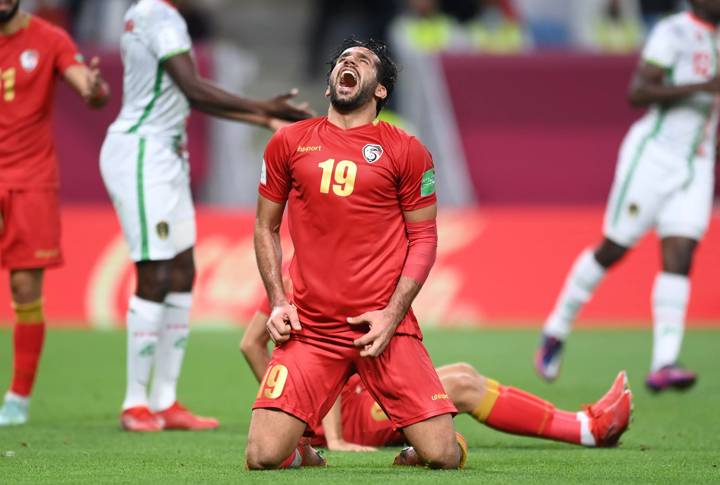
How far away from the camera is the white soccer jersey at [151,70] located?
822cm

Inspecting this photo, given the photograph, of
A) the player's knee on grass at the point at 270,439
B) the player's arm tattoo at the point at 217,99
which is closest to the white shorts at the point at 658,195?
the player's arm tattoo at the point at 217,99

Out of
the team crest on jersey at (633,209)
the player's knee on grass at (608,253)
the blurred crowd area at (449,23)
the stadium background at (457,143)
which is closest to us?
the team crest on jersey at (633,209)

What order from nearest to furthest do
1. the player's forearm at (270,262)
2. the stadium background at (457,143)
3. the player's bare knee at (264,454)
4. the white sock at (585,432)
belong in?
the player's bare knee at (264,454) → the player's forearm at (270,262) → the white sock at (585,432) → the stadium background at (457,143)

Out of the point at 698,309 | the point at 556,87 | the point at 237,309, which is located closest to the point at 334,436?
the point at 237,309

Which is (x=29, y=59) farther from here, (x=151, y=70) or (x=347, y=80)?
(x=347, y=80)

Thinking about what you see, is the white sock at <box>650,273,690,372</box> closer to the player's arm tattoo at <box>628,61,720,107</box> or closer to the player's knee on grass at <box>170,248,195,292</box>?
the player's arm tattoo at <box>628,61,720,107</box>

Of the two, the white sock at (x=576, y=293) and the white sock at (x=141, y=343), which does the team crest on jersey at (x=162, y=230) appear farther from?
the white sock at (x=576, y=293)

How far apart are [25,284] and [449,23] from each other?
11092 millimetres

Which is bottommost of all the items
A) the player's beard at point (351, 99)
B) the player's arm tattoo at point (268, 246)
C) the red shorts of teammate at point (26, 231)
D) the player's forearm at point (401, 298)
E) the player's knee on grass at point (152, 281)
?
the player's knee on grass at point (152, 281)

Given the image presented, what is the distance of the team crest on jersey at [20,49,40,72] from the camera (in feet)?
27.7

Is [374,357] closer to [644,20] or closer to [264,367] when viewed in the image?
[264,367]

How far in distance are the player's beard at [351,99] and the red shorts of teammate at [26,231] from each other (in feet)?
8.57

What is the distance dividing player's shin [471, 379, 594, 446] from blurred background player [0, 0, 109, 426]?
2.84 meters

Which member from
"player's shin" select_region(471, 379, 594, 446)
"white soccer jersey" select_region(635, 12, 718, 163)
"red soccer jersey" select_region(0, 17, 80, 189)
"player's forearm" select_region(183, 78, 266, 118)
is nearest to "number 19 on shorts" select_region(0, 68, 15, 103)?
"red soccer jersey" select_region(0, 17, 80, 189)
